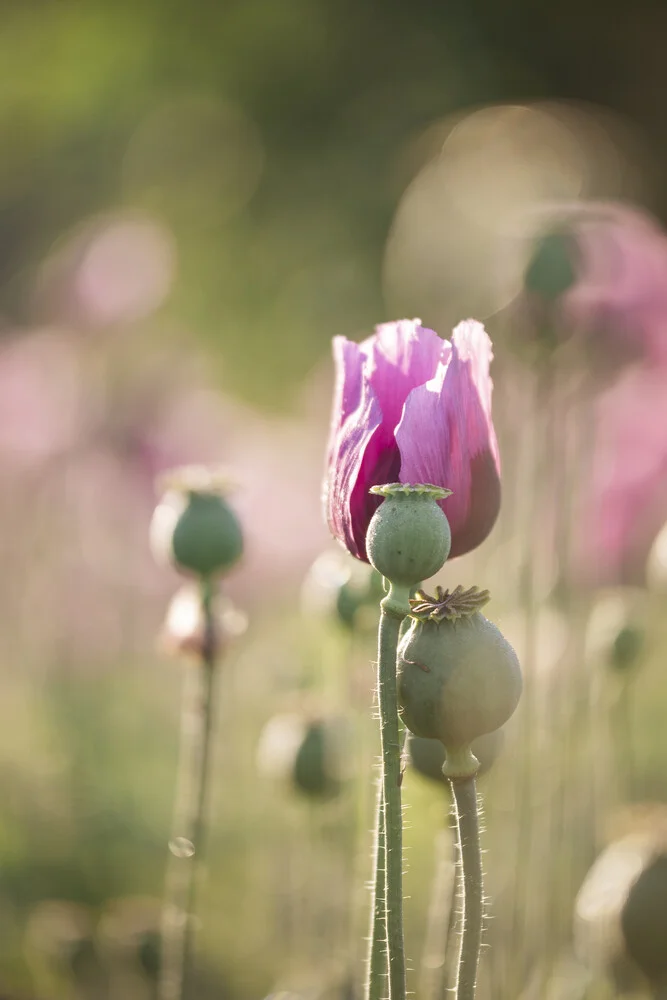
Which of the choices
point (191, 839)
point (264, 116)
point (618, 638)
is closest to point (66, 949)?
point (191, 839)

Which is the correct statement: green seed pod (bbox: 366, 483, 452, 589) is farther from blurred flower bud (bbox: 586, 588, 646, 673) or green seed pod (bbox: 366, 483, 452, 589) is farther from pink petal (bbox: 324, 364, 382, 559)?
blurred flower bud (bbox: 586, 588, 646, 673)

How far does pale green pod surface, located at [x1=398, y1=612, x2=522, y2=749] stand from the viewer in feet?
1.99

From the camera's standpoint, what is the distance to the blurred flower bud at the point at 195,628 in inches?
35.4

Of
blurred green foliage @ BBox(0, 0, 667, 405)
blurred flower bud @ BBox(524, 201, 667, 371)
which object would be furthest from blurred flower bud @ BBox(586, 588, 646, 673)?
blurred green foliage @ BBox(0, 0, 667, 405)

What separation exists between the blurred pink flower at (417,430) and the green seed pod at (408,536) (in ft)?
0.15

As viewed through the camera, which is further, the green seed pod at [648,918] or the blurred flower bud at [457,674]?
the green seed pod at [648,918]

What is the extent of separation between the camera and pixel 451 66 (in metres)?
5.70

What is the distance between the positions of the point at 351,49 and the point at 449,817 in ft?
18.3

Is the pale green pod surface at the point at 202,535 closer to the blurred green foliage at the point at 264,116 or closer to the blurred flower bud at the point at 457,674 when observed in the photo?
the blurred flower bud at the point at 457,674

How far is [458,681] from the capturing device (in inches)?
23.8

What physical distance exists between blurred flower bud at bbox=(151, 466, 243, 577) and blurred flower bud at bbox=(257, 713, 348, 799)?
0.61 feet

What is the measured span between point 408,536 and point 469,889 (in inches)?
7.0

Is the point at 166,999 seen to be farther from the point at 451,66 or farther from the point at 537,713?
the point at 451,66

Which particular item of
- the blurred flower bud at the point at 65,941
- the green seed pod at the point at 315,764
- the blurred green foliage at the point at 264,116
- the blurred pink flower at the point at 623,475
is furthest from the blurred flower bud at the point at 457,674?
the blurred green foliage at the point at 264,116
